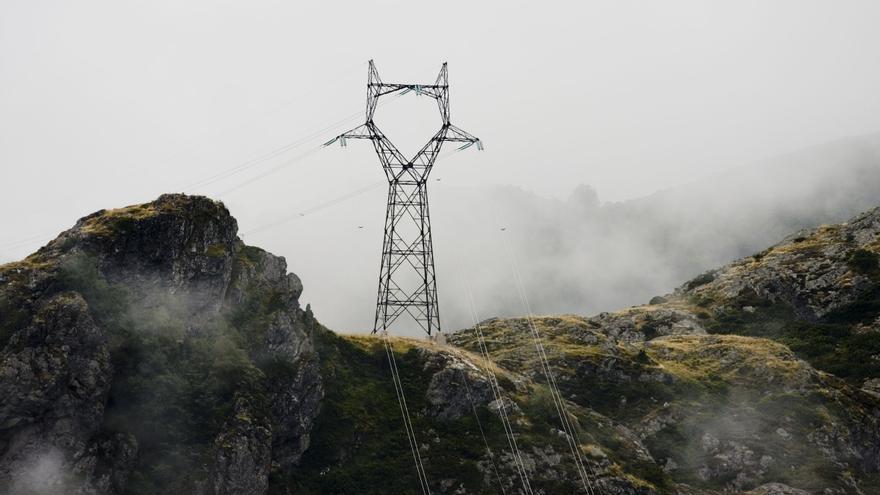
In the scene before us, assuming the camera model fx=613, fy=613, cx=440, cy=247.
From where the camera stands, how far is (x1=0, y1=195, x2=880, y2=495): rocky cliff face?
56.3m

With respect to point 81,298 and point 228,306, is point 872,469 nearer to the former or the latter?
point 228,306

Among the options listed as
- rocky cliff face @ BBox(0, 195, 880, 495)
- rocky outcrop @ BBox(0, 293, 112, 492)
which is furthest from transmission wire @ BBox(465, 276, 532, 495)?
rocky outcrop @ BBox(0, 293, 112, 492)

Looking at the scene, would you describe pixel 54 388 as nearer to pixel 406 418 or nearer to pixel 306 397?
pixel 306 397

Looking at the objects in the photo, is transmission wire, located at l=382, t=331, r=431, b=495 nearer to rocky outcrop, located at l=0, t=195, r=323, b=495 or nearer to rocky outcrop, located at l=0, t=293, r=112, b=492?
rocky outcrop, located at l=0, t=195, r=323, b=495

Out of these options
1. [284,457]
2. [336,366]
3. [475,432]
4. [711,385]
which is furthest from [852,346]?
[284,457]

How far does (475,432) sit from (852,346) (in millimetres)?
80951

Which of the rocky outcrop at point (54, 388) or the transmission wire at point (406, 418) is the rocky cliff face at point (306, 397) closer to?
the rocky outcrop at point (54, 388)

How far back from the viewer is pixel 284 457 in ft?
229

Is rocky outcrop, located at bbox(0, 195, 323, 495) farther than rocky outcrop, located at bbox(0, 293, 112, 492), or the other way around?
rocky outcrop, located at bbox(0, 195, 323, 495)

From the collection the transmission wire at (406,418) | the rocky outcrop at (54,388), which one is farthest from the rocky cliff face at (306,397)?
the transmission wire at (406,418)

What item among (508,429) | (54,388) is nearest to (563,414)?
(508,429)

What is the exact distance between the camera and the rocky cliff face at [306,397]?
56.3 metres

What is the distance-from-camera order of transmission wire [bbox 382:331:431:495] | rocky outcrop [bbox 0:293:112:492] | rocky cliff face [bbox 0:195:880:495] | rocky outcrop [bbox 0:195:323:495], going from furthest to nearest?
transmission wire [bbox 382:331:431:495] → rocky cliff face [bbox 0:195:880:495] → rocky outcrop [bbox 0:195:323:495] → rocky outcrop [bbox 0:293:112:492]

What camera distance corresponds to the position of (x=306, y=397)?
247 ft
